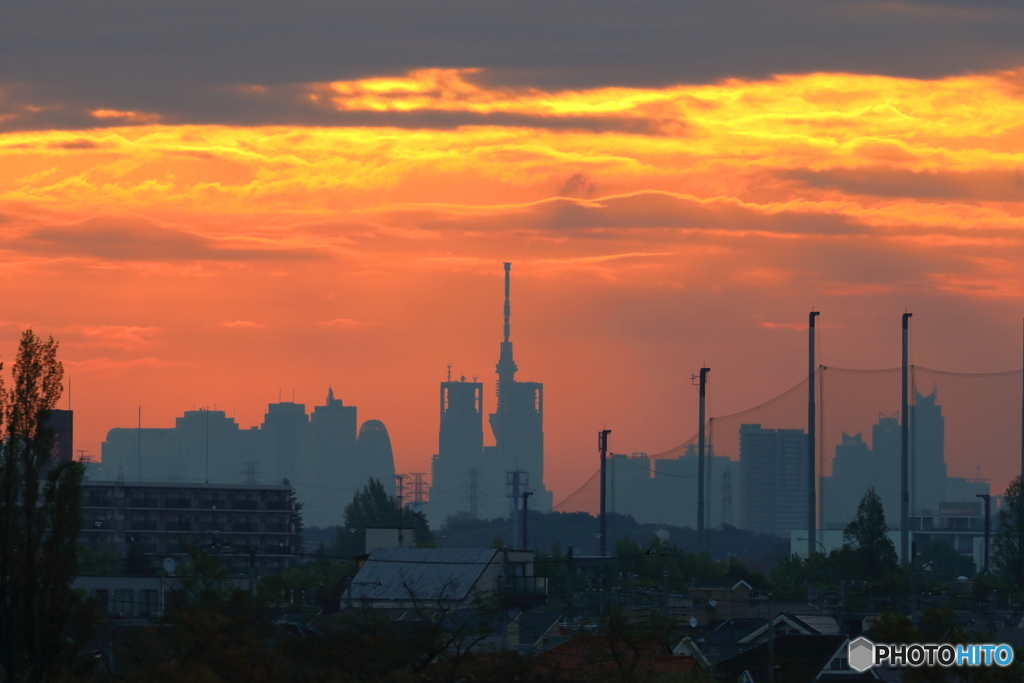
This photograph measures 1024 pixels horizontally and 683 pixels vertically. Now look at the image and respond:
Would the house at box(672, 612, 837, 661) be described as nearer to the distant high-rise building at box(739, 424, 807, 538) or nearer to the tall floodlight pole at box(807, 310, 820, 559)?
the tall floodlight pole at box(807, 310, 820, 559)

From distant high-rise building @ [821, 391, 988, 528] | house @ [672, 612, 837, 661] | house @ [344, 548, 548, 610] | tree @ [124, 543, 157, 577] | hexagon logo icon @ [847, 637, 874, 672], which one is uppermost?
distant high-rise building @ [821, 391, 988, 528]

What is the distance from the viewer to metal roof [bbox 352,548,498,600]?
173 feet

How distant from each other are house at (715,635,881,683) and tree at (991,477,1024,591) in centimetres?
4056

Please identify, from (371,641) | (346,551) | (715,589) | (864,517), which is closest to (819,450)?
(864,517)

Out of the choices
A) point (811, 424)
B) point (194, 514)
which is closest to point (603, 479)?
point (811, 424)

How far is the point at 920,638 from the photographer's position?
34.3 m

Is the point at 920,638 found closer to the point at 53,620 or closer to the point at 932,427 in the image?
the point at 53,620

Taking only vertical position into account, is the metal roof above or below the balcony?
above

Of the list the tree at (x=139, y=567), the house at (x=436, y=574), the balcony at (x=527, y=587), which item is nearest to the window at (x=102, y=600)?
the tree at (x=139, y=567)

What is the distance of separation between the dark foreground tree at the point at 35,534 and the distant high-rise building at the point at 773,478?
11940 centimetres

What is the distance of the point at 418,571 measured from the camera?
55.8 metres

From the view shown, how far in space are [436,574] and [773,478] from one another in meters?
120

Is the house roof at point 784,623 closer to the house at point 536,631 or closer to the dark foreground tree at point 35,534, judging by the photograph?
the house at point 536,631

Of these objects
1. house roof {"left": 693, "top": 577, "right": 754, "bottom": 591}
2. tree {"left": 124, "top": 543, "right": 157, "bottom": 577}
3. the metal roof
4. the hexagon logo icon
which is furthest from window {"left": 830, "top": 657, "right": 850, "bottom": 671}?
tree {"left": 124, "top": 543, "right": 157, "bottom": 577}
